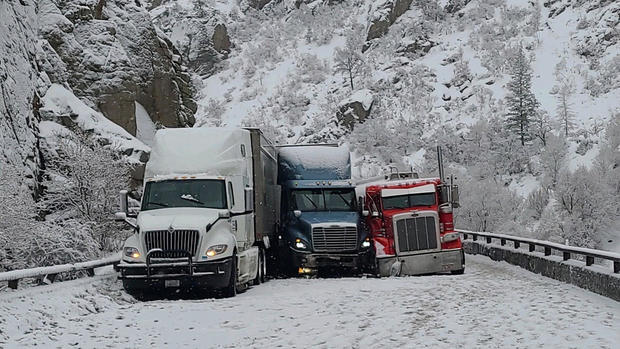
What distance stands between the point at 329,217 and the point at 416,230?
2.70 meters

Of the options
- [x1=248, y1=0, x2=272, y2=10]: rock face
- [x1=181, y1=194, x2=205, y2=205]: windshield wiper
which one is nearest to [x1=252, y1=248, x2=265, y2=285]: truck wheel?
[x1=181, y1=194, x2=205, y2=205]: windshield wiper

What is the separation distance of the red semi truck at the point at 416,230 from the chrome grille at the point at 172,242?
24.4 ft

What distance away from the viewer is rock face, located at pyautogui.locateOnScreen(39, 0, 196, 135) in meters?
40.7

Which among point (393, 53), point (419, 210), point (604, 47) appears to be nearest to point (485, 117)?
point (604, 47)

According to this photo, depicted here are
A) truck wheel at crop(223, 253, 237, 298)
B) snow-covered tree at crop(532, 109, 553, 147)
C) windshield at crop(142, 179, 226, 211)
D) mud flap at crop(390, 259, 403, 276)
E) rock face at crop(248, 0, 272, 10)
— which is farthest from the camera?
rock face at crop(248, 0, 272, 10)

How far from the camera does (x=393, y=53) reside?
113375 mm

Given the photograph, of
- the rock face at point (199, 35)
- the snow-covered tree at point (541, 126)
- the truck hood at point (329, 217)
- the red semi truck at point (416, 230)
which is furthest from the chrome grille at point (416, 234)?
the rock face at point (199, 35)

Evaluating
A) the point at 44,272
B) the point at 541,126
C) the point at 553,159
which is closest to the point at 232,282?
the point at 44,272

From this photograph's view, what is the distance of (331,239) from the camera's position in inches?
798

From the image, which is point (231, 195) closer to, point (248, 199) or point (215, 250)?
point (248, 199)

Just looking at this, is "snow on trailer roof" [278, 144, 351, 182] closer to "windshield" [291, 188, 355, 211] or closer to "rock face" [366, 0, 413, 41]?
"windshield" [291, 188, 355, 211]

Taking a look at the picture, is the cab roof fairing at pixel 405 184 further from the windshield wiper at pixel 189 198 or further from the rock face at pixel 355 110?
the rock face at pixel 355 110

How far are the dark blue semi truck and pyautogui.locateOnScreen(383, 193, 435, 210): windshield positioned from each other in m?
0.95

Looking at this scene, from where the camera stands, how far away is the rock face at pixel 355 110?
97.6 m
